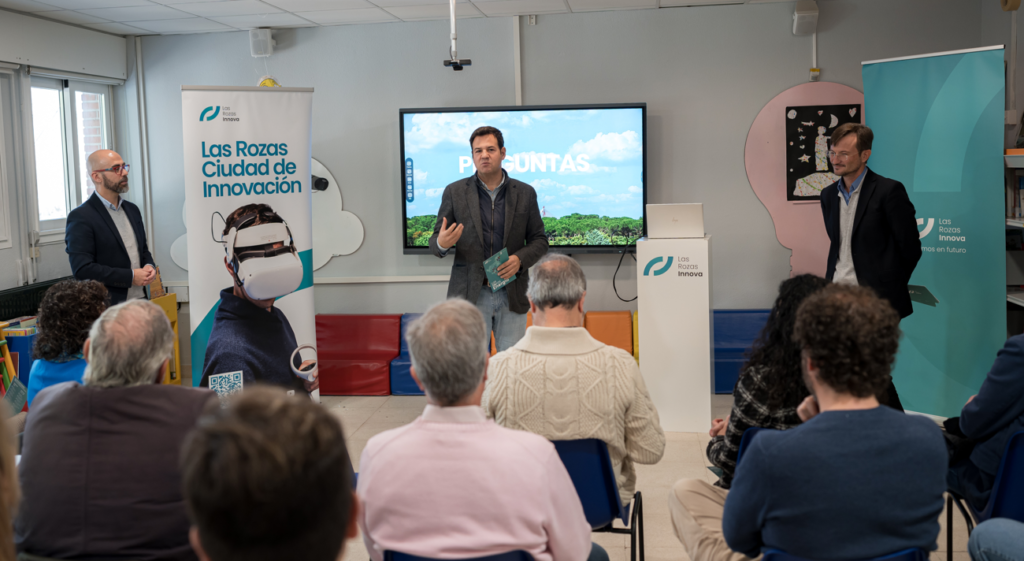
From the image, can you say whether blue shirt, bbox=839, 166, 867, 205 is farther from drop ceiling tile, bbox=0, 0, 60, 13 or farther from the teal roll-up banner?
drop ceiling tile, bbox=0, 0, 60, 13

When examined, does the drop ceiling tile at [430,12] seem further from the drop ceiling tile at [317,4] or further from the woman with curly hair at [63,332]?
the woman with curly hair at [63,332]

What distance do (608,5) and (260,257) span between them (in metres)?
2.87

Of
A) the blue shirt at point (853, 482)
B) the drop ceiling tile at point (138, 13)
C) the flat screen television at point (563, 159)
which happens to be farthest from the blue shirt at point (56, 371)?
the flat screen television at point (563, 159)

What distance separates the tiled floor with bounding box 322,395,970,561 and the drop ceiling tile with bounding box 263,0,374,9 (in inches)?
103

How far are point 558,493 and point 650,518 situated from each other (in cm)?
195

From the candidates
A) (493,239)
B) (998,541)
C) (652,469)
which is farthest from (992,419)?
(493,239)

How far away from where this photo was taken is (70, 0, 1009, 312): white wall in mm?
5102

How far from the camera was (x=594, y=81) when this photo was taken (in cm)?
534

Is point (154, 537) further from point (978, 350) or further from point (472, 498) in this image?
point (978, 350)

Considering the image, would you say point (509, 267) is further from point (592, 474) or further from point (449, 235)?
point (592, 474)

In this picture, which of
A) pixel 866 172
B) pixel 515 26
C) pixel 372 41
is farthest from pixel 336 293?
pixel 866 172

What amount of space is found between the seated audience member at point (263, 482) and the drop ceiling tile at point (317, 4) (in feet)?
14.6

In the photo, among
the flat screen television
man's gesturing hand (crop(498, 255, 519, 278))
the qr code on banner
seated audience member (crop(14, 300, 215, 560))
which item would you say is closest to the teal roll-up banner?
the flat screen television

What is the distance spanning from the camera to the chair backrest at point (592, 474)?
6.55ft
